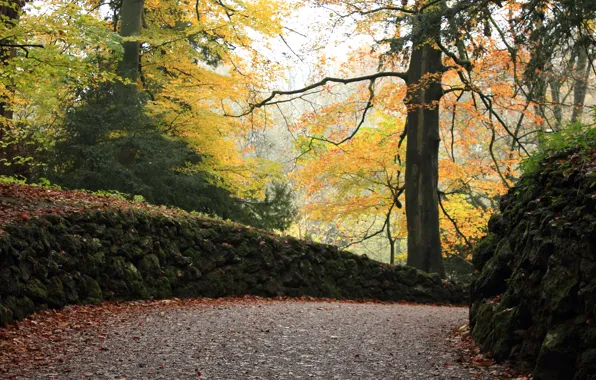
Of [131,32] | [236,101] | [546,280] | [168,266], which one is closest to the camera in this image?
[546,280]

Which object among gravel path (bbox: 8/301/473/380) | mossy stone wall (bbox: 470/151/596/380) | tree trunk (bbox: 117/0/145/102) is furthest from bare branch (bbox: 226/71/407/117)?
mossy stone wall (bbox: 470/151/596/380)

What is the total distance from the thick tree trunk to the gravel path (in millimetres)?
4975

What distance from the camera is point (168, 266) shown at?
8.39m

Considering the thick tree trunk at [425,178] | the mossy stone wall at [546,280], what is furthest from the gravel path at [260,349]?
the thick tree trunk at [425,178]

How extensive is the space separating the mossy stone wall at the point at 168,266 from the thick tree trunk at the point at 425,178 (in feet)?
2.23

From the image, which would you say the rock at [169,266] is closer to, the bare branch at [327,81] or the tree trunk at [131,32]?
the bare branch at [327,81]

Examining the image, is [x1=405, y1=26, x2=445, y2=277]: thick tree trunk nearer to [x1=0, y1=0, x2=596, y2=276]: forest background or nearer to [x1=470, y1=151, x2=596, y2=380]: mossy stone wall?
[x1=0, y1=0, x2=596, y2=276]: forest background

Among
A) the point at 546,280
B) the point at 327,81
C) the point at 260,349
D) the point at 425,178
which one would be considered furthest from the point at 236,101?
the point at 546,280

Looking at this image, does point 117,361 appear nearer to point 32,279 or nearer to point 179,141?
point 32,279

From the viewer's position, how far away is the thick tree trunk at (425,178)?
472 inches

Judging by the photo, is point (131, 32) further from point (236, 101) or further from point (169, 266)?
point (169, 266)

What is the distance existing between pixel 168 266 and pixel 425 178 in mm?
6459

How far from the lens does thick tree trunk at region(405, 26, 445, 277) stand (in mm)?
12000

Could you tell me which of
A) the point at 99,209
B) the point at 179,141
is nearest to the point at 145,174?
the point at 179,141
